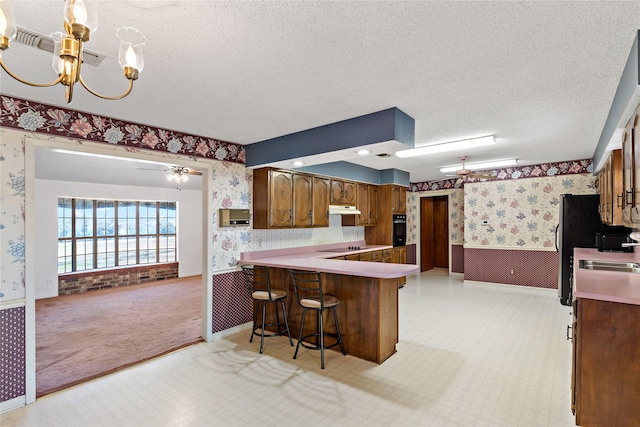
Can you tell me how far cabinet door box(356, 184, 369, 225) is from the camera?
20.0 ft

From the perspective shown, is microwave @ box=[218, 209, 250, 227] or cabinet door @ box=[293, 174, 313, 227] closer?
microwave @ box=[218, 209, 250, 227]

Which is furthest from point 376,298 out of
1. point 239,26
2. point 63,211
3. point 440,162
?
point 63,211

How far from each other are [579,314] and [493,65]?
1.71 meters

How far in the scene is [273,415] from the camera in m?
2.35

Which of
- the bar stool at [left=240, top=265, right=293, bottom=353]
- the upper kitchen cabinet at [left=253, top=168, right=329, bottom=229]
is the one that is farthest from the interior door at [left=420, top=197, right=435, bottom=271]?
the bar stool at [left=240, top=265, right=293, bottom=353]

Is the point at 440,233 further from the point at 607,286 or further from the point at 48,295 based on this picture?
the point at 48,295

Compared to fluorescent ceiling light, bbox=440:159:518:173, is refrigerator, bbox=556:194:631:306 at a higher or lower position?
lower

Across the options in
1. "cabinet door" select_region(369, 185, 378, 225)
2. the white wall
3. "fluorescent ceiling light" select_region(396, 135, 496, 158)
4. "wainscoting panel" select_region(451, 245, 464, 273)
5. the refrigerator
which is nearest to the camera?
"fluorescent ceiling light" select_region(396, 135, 496, 158)

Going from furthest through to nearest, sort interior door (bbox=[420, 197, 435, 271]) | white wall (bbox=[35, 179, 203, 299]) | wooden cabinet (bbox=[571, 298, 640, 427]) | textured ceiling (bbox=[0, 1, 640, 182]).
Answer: interior door (bbox=[420, 197, 435, 271]), white wall (bbox=[35, 179, 203, 299]), wooden cabinet (bbox=[571, 298, 640, 427]), textured ceiling (bbox=[0, 1, 640, 182])

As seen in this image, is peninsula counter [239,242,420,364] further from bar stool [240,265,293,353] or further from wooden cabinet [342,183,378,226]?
wooden cabinet [342,183,378,226]

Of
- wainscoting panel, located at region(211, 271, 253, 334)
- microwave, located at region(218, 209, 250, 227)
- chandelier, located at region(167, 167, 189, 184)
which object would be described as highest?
chandelier, located at region(167, 167, 189, 184)

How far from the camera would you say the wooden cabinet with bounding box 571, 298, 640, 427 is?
1.92m

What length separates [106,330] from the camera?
4238mm

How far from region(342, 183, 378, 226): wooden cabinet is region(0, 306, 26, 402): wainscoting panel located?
4635 millimetres
